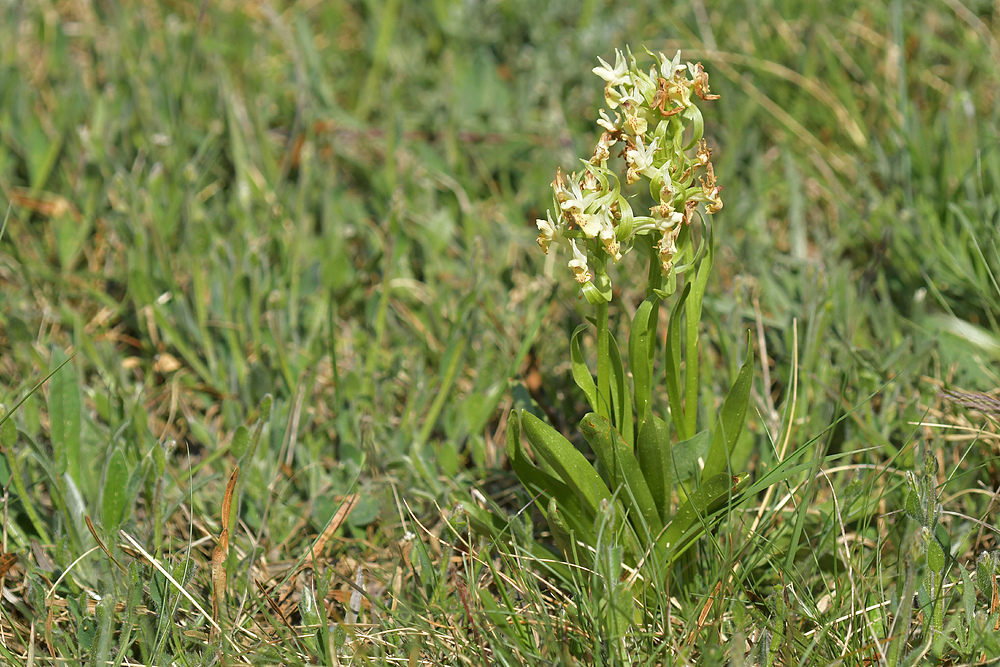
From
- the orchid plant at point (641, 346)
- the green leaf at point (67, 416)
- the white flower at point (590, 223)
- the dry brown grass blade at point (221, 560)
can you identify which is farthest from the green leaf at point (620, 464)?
the green leaf at point (67, 416)

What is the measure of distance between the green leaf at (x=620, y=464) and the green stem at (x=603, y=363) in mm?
73

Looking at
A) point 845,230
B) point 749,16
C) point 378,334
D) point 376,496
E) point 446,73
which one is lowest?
point 376,496

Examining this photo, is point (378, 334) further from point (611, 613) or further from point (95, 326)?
point (611, 613)

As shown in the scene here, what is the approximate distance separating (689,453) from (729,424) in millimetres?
100

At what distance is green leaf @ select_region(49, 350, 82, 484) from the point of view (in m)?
2.10

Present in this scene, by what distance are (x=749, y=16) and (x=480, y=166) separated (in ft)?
4.17

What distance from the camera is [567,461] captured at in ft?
5.52

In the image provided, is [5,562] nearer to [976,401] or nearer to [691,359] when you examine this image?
[691,359]

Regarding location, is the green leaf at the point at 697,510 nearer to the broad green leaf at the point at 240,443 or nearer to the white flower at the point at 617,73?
the white flower at the point at 617,73

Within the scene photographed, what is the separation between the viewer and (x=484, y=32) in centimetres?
380

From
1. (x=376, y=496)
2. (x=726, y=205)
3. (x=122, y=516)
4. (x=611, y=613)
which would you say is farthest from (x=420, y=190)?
(x=611, y=613)

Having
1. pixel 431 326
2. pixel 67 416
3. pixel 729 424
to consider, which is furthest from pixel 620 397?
pixel 67 416

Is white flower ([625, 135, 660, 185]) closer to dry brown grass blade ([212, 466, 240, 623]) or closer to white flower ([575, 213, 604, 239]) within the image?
white flower ([575, 213, 604, 239])

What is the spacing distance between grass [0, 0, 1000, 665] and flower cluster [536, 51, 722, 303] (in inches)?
21.7
